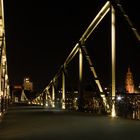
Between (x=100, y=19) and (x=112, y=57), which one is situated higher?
(x=100, y=19)

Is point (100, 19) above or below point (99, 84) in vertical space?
above

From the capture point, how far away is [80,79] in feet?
96.8

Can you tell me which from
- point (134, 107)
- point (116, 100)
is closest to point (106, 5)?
point (116, 100)

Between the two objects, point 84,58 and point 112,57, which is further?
point 84,58

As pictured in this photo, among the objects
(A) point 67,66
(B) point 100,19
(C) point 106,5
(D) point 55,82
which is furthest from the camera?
(D) point 55,82

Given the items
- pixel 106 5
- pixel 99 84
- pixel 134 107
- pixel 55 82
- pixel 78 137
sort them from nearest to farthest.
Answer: pixel 78 137 → pixel 134 107 → pixel 106 5 → pixel 99 84 → pixel 55 82

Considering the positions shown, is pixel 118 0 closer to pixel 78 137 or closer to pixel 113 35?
pixel 113 35

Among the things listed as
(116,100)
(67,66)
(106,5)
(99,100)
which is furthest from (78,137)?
(67,66)

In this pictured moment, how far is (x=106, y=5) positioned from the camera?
20641 mm

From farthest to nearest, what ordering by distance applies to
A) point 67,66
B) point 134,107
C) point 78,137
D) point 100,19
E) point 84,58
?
point 67,66
point 84,58
point 100,19
point 134,107
point 78,137

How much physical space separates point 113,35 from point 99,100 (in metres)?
4.45

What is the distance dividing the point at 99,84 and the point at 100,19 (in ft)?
11.8

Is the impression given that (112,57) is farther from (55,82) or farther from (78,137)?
(55,82)

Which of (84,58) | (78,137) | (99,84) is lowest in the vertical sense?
(78,137)
